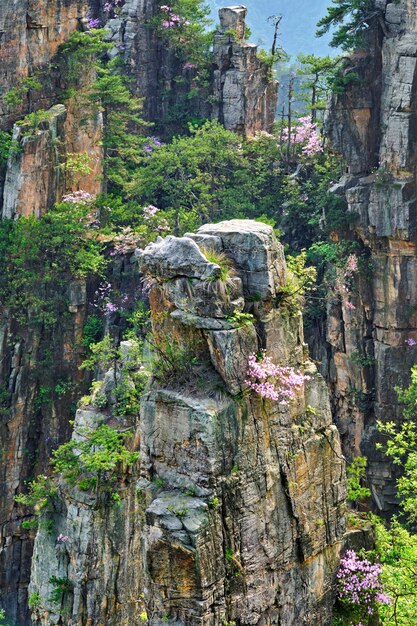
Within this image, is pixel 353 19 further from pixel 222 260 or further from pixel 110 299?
pixel 222 260

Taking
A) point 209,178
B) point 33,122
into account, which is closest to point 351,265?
point 209,178

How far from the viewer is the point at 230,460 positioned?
12.5m

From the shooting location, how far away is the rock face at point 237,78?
123 feet

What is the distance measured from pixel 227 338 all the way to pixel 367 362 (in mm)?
17506

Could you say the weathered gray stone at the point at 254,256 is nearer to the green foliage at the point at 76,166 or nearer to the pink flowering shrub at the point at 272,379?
the pink flowering shrub at the point at 272,379

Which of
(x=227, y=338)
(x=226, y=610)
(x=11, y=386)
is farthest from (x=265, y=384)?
(x=11, y=386)

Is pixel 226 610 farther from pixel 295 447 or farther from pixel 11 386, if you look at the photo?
pixel 11 386

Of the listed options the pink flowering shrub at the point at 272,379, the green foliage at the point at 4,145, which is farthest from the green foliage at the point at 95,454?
the green foliage at the point at 4,145

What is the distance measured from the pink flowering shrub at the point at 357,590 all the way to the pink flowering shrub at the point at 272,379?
3.11 m

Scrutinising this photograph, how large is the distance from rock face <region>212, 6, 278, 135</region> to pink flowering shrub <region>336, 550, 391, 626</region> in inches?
1041

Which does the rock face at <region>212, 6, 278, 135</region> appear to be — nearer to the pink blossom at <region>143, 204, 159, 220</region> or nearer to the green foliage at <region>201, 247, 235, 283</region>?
the pink blossom at <region>143, 204, 159, 220</region>

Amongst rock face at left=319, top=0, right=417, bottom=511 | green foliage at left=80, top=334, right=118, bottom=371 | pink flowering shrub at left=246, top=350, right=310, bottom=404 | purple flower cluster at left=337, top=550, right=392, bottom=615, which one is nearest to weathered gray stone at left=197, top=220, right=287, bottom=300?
pink flowering shrub at left=246, top=350, right=310, bottom=404

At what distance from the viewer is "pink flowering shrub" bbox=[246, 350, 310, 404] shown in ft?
41.5

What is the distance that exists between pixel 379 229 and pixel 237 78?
41.1 ft
